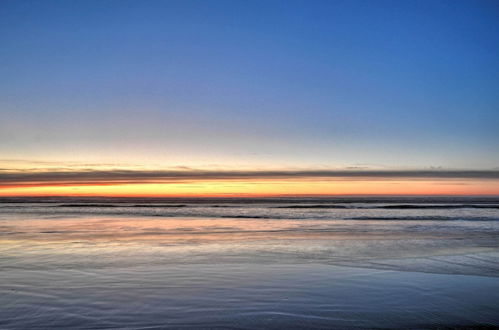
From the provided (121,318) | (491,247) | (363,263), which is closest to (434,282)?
(363,263)

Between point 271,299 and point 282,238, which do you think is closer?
point 271,299

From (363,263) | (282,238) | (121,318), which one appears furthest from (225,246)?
(121,318)

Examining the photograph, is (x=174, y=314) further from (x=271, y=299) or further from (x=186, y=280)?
(x=186, y=280)

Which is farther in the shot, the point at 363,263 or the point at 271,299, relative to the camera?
the point at 363,263

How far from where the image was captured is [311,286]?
23.5ft

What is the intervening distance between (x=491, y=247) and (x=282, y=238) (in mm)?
7273

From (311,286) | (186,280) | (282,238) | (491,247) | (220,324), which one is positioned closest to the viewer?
(220,324)

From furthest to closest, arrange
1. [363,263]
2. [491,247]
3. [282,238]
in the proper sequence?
[282,238] < [491,247] < [363,263]

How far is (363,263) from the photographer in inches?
381

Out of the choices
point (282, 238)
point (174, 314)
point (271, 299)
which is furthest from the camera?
point (282, 238)

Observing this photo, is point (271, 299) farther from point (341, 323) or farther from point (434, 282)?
point (434, 282)

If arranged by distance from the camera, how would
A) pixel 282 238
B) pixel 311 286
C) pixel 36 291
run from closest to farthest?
pixel 36 291 < pixel 311 286 < pixel 282 238

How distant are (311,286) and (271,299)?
48.9 inches

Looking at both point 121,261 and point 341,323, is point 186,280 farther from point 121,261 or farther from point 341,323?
point 341,323
